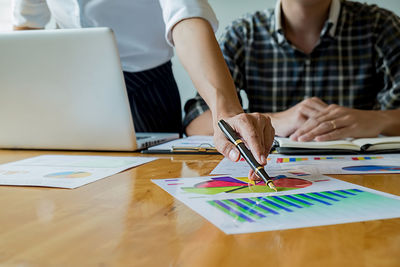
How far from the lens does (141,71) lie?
4.12 ft

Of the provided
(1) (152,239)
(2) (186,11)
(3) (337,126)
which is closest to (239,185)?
(1) (152,239)

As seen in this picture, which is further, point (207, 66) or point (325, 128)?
point (325, 128)

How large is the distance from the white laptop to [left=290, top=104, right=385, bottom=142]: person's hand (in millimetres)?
421

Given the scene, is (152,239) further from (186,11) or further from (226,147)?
(186,11)

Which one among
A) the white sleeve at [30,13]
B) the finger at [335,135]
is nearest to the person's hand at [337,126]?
the finger at [335,135]

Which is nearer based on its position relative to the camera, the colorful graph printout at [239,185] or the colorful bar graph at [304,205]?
the colorful bar graph at [304,205]

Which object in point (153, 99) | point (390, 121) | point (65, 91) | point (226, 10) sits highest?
point (226, 10)

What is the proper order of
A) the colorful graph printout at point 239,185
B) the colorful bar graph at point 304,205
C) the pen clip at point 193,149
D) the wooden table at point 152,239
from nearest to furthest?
the wooden table at point 152,239 < the colorful bar graph at point 304,205 < the colorful graph printout at point 239,185 < the pen clip at point 193,149

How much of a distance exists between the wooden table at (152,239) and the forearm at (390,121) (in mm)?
823

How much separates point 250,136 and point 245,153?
0.03 metres

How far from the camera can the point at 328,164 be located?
2.28 feet

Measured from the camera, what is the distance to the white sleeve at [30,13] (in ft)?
4.11

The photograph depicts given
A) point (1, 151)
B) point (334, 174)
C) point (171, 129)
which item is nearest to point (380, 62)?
point (171, 129)

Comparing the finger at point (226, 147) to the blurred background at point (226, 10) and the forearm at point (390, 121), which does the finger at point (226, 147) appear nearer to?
the forearm at point (390, 121)
